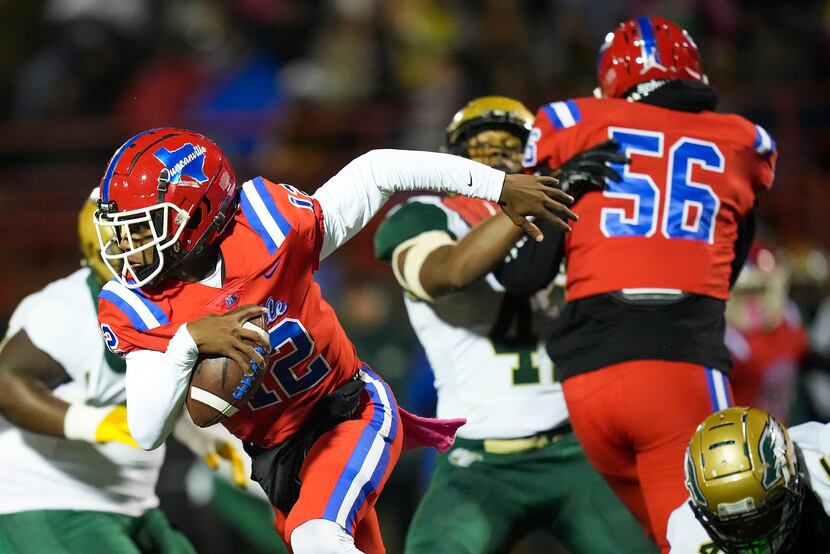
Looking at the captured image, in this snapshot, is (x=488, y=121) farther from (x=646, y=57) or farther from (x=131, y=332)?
(x=131, y=332)

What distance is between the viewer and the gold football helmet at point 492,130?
419 cm

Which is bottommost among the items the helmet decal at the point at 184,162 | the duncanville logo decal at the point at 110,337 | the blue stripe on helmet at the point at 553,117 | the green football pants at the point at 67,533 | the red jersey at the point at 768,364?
the red jersey at the point at 768,364

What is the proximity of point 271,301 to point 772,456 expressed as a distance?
133 centimetres

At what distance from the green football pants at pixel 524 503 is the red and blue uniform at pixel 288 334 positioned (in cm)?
50

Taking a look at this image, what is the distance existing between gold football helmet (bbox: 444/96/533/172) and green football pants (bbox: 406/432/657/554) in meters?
0.94

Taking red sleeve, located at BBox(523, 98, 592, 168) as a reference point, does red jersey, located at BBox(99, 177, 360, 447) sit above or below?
below

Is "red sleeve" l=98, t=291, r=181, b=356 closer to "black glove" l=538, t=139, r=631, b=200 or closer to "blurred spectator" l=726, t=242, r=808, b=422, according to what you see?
"black glove" l=538, t=139, r=631, b=200

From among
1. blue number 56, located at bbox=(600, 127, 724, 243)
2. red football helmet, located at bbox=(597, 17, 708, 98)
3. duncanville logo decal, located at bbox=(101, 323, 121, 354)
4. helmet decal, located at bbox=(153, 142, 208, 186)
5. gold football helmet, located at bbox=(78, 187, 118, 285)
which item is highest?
red football helmet, located at bbox=(597, 17, 708, 98)

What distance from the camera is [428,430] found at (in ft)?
12.0

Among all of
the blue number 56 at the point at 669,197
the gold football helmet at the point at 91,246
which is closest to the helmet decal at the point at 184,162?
the gold football helmet at the point at 91,246

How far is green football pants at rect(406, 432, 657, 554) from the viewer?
3828 mm

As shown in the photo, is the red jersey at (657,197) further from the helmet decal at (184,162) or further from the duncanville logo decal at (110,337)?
the duncanville logo decal at (110,337)

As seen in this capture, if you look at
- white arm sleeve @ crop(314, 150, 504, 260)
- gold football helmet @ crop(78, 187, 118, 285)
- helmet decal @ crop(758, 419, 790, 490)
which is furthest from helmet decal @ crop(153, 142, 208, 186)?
helmet decal @ crop(758, 419, 790, 490)

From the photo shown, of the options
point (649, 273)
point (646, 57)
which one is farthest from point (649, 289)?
point (646, 57)
